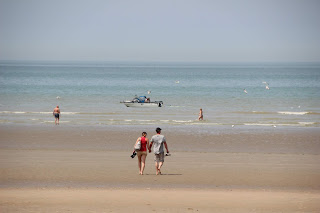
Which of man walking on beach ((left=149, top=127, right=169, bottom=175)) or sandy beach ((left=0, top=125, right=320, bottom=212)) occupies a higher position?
man walking on beach ((left=149, top=127, right=169, bottom=175))

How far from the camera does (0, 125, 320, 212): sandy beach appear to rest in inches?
499

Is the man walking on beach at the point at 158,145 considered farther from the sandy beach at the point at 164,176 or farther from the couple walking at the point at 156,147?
the sandy beach at the point at 164,176

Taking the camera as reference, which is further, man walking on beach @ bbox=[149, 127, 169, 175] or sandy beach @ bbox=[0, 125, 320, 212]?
man walking on beach @ bbox=[149, 127, 169, 175]

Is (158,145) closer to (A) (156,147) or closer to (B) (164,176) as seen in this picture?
(A) (156,147)

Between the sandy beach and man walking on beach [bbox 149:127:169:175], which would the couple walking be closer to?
man walking on beach [bbox 149:127:169:175]

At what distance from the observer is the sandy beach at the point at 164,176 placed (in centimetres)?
1266

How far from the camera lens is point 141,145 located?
54.6 ft

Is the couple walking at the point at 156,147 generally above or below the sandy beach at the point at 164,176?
above

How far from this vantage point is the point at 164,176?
54.5 ft

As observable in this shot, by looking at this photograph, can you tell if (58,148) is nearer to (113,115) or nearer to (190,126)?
(190,126)

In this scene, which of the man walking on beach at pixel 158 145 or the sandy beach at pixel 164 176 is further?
the man walking on beach at pixel 158 145

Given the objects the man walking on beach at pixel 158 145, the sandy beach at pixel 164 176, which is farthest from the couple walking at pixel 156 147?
the sandy beach at pixel 164 176

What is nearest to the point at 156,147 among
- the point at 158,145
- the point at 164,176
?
the point at 158,145

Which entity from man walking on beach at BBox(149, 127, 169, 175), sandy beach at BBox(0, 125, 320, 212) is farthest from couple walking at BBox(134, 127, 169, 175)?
sandy beach at BBox(0, 125, 320, 212)
